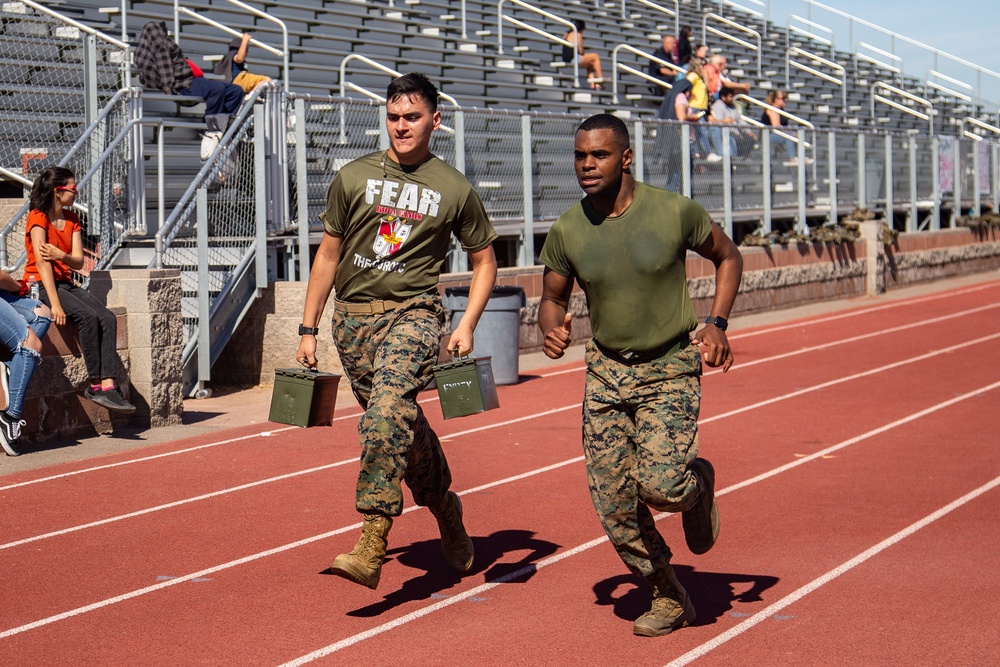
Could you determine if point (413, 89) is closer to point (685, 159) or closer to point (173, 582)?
point (173, 582)

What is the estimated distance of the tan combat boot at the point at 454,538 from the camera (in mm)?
6305

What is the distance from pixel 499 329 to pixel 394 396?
27.5 ft

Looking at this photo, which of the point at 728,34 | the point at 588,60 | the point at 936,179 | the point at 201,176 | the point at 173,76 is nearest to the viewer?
the point at 201,176

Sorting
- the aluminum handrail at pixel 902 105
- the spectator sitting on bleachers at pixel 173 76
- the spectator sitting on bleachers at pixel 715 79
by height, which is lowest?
the spectator sitting on bleachers at pixel 173 76

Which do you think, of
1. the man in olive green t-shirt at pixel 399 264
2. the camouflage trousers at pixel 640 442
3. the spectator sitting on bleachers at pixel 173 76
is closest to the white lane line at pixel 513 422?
the man in olive green t-shirt at pixel 399 264

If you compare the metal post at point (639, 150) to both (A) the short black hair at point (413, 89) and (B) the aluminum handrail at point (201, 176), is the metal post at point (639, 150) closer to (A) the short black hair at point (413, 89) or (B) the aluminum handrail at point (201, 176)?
(B) the aluminum handrail at point (201, 176)

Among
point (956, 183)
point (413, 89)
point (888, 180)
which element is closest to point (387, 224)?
point (413, 89)

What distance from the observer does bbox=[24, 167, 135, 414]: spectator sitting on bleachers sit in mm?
10508

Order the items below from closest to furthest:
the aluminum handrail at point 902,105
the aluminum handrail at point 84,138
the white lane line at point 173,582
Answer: the white lane line at point 173,582 → the aluminum handrail at point 84,138 → the aluminum handrail at point 902,105

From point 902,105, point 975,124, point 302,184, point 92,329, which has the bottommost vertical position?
point 92,329

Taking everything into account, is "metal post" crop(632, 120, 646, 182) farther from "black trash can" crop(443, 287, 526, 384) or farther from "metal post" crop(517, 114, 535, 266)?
"black trash can" crop(443, 287, 526, 384)

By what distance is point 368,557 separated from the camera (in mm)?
5547

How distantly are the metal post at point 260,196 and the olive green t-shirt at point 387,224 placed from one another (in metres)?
7.73

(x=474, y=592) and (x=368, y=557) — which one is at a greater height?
(x=368, y=557)
